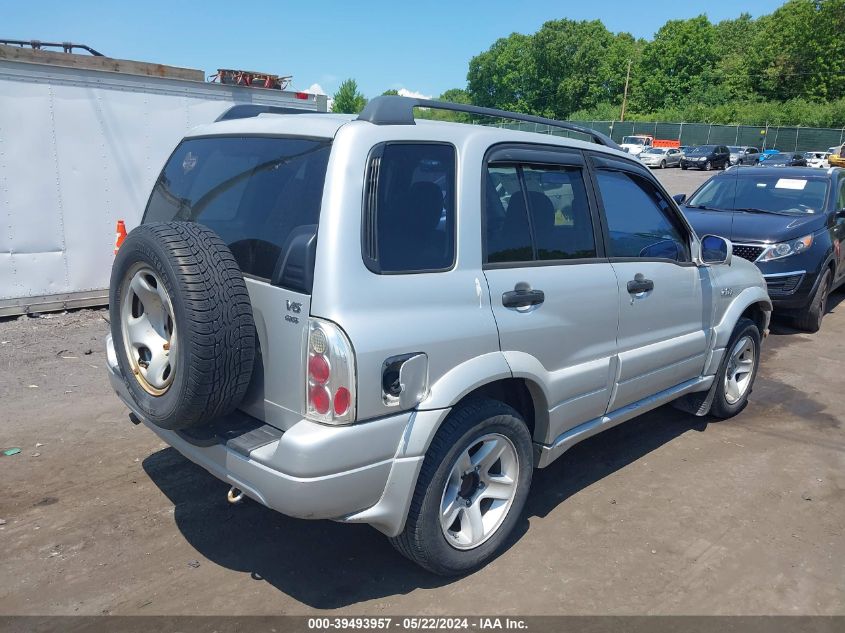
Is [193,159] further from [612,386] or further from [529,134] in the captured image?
[612,386]

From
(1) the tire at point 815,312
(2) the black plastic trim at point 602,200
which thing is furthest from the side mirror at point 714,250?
(1) the tire at point 815,312

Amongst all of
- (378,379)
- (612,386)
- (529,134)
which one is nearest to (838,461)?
(612,386)

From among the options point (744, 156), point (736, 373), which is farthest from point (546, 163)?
point (744, 156)

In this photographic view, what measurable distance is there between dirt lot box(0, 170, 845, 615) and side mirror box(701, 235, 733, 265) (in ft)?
4.31

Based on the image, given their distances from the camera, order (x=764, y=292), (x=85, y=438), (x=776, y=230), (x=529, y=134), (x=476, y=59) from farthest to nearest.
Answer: (x=476, y=59)
(x=776, y=230)
(x=764, y=292)
(x=85, y=438)
(x=529, y=134)

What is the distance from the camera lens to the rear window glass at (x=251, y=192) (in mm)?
2717

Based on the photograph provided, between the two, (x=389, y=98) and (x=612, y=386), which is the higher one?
(x=389, y=98)

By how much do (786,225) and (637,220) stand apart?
4.62 meters

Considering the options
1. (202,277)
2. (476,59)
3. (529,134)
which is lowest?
(202,277)

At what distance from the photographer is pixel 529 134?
3402 millimetres

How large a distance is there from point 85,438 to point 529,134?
340 centimetres

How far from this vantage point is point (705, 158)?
1614 inches

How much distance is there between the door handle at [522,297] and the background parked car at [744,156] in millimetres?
42004

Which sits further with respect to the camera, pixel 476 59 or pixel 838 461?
pixel 476 59
